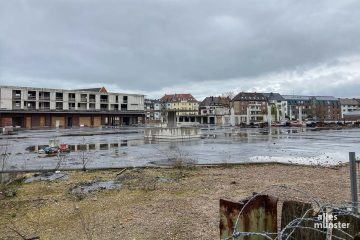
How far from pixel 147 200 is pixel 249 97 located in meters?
160

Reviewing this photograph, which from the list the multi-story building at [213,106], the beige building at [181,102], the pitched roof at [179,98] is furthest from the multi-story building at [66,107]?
the pitched roof at [179,98]

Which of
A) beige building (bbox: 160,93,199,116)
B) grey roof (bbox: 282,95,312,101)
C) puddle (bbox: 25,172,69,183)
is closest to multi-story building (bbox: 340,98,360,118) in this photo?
grey roof (bbox: 282,95,312,101)

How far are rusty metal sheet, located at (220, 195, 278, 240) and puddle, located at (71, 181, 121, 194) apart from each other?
6.48 m

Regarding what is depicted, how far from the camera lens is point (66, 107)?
10050 cm

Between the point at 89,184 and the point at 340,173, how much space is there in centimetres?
804

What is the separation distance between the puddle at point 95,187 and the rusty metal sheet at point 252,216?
6.48m

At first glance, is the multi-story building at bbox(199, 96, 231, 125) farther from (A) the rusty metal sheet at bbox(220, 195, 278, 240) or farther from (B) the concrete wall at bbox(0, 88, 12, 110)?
(A) the rusty metal sheet at bbox(220, 195, 278, 240)

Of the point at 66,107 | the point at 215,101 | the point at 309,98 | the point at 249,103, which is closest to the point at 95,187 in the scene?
the point at 66,107

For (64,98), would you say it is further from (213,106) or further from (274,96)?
(274,96)

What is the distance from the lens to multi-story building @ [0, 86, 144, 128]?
89.0 m

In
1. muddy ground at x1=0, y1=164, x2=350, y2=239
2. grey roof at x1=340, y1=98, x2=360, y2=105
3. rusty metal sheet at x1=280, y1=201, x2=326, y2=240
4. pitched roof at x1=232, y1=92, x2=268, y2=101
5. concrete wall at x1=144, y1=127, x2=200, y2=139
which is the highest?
pitched roof at x1=232, y1=92, x2=268, y2=101

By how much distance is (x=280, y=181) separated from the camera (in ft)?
32.7

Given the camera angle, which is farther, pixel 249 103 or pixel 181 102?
pixel 181 102

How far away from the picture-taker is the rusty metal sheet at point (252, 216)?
3227mm
